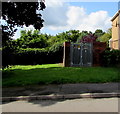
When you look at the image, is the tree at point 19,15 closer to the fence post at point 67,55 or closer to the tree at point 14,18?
the tree at point 14,18

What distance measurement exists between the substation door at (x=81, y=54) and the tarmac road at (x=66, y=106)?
907cm

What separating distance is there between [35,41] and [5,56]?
2018 centimetres

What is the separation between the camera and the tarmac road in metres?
5.00

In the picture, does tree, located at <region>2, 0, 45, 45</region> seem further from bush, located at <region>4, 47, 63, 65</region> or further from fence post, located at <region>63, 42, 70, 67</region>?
bush, located at <region>4, 47, 63, 65</region>

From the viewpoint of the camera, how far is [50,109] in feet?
16.6

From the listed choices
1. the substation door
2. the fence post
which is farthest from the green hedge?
the substation door

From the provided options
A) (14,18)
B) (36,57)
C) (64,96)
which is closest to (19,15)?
→ (14,18)

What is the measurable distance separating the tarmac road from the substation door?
907 cm

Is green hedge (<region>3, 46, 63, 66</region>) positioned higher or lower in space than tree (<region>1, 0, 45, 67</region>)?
lower

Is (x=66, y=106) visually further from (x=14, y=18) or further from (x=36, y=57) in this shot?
(x=36, y=57)

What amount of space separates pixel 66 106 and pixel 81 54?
9.96 meters

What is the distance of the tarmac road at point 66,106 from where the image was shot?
197 inches

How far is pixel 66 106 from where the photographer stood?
17.4 feet

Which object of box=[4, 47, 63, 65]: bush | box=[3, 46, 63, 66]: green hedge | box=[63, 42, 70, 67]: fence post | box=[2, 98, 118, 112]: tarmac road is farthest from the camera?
box=[4, 47, 63, 65]: bush
